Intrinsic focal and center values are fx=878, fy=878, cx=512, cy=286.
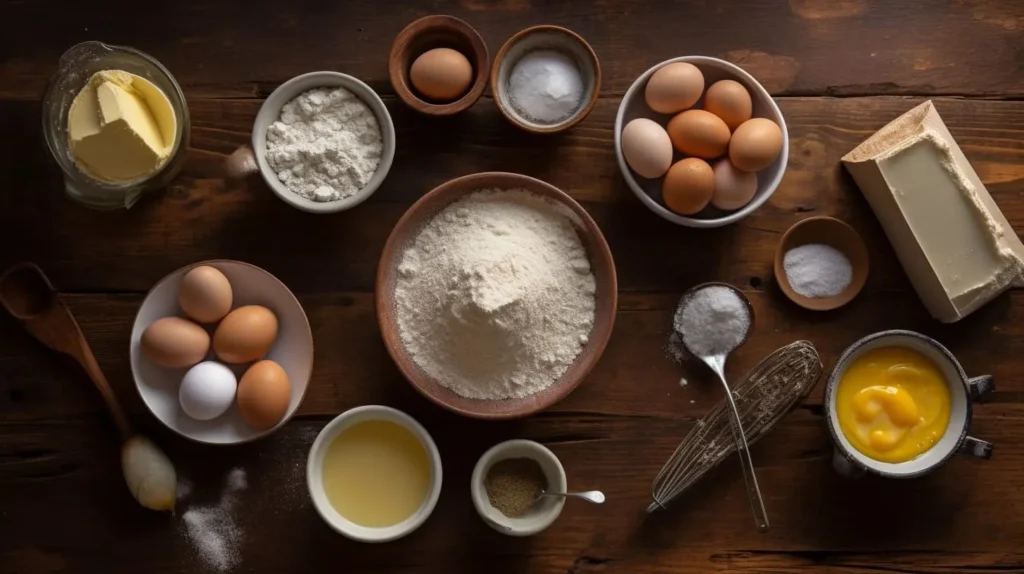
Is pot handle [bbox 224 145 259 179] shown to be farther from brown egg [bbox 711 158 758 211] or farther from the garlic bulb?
brown egg [bbox 711 158 758 211]

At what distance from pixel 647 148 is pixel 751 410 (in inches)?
18.7

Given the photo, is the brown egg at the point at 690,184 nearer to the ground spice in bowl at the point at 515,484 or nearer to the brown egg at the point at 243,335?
the ground spice in bowl at the point at 515,484

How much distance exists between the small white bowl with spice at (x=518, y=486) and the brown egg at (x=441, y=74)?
0.58 m

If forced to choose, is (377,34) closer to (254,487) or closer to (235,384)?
(235,384)

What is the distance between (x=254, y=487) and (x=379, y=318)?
0.37 metres

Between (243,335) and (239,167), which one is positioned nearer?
(243,335)

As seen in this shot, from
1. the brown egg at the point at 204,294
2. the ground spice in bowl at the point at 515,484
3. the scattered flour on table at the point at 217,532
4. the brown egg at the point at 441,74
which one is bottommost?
the scattered flour on table at the point at 217,532

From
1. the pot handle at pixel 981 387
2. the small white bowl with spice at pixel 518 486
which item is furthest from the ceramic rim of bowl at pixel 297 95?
the pot handle at pixel 981 387

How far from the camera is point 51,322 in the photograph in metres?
1.43

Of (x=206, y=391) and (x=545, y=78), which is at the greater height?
(x=545, y=78)

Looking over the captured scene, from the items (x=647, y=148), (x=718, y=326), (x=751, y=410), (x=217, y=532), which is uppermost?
(x=647, y=148)

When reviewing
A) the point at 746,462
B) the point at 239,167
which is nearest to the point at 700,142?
the point at 746,462

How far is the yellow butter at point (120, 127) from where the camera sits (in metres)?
1.35

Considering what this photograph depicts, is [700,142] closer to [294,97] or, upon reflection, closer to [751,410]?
[751,410]
